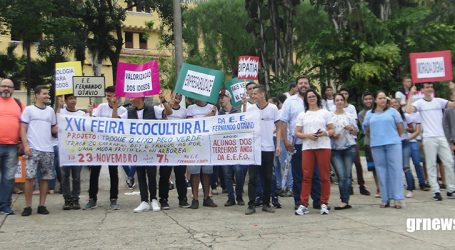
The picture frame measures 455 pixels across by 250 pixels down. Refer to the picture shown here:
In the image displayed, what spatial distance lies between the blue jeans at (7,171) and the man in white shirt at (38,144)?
1.08ft

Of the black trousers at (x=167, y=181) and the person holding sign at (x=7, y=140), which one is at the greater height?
the person holding sign at (x=7, y=140)

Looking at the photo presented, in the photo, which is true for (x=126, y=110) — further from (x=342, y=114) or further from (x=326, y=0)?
(x=326, y=0)

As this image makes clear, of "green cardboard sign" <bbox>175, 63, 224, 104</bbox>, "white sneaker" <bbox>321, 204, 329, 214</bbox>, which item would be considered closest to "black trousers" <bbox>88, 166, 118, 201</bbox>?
"green cardboard sign" <bbox>175, 63, 224, 104</bbox>

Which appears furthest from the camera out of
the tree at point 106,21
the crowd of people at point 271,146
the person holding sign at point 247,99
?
the tree at point 106,21

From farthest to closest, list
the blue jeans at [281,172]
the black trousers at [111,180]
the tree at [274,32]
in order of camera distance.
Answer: the tree at [274,32] < the blue jeans at [281,172] < the black trousers at [111,180]

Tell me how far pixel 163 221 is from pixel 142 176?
1.38 metres

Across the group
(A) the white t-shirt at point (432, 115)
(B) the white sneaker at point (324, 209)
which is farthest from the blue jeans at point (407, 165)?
(B) the white sneaker at point (324, 209)

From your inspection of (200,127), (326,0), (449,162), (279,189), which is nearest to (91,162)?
(200,127)

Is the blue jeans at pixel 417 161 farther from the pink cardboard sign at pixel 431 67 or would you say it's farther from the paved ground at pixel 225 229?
the paved ground at pixel 225 229

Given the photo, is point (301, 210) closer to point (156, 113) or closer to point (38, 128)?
point (156, 113)

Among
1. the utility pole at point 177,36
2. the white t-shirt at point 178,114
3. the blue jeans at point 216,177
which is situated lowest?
the blue jeans at point 216,177

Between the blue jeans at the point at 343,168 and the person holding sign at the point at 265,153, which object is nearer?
the person holding sign at the point at 265,153

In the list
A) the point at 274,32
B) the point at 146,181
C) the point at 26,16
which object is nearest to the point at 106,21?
the point at 26,16

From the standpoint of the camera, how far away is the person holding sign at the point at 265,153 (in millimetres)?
8664
